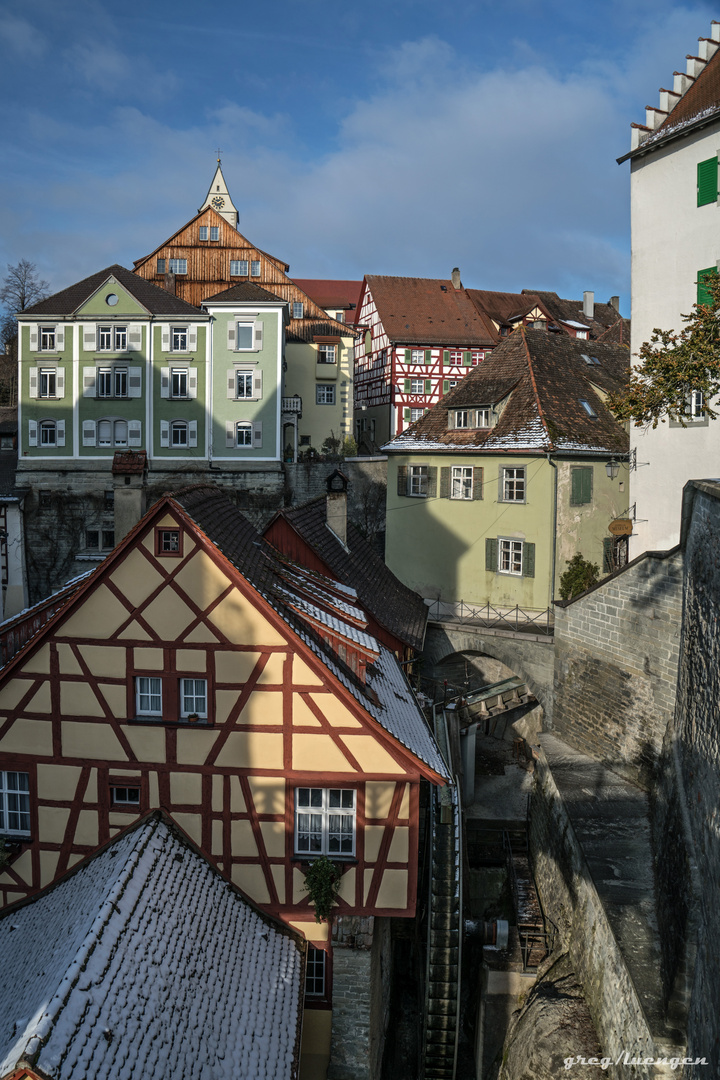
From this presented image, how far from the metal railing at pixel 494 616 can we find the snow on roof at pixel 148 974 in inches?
503

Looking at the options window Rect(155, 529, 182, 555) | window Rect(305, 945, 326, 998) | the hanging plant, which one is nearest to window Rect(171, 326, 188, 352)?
window Rect(155, 529, 182, 555)

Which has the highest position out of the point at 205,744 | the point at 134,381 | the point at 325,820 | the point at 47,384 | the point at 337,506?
the point at 134,381

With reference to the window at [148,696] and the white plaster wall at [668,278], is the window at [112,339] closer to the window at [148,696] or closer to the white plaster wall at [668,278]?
the white plaster wall at [668,278]

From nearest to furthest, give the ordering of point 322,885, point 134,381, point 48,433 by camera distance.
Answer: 1. point 322,885
2. point 134,381
3. point 48,433

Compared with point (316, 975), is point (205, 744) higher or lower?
higher

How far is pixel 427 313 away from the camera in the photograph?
149ft

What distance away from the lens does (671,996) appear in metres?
8.51

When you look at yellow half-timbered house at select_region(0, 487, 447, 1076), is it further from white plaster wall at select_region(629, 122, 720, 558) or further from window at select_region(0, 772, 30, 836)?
white plaster wall at select_region(629, 122, 720, 558)

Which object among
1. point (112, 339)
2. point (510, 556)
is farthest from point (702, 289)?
point (112, 339)

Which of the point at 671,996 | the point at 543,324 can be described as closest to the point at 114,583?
the point at 671,996

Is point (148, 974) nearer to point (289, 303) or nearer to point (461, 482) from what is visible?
point (461, 482)

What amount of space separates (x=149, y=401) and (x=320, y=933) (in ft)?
85.6

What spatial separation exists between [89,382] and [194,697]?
82.1 feet

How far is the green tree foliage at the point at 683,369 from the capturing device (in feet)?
33.3
